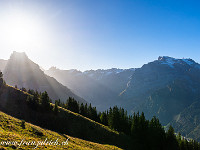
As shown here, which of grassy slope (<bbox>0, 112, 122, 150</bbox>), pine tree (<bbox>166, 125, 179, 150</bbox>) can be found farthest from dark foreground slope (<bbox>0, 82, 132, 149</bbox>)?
pine tree (<bbox>166, 125, 179, 150</bbox>)

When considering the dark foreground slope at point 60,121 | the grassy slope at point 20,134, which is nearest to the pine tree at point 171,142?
the dark foreground slope at point 60,121

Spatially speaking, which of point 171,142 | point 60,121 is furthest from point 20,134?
point 171,142

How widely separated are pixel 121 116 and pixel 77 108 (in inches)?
1211

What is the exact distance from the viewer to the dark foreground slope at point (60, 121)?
2466 inches

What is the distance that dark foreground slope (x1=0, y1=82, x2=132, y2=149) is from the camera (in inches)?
2466

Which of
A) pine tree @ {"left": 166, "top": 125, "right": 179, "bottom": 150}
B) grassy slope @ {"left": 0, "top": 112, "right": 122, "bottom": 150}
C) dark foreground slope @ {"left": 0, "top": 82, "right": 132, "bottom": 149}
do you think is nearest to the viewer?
grassy slope @ {"left": 0, "top": 112, "right": 122, "bottom": 150}

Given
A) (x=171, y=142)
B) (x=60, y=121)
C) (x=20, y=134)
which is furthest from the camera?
(x=171, y=142)

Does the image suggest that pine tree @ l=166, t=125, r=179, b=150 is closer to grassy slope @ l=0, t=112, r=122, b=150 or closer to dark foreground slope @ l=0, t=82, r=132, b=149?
Answer: dark foreground slope @ l=0, t=82, r=132, b=149

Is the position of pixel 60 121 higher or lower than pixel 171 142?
higher

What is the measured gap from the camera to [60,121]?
224ft

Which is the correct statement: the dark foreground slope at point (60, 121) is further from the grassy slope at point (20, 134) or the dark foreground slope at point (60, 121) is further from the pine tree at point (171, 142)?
the pine tree at point (171, 142)

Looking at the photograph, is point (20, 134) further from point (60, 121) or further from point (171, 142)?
point (171, 142)

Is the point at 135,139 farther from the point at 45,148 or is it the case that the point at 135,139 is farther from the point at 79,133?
the point at 45,148

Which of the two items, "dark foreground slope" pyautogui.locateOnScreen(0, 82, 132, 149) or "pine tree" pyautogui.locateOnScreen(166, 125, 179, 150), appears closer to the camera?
"dark foreground slope" pyautogui.locateOnScreen(0, 82, 132, 149)
